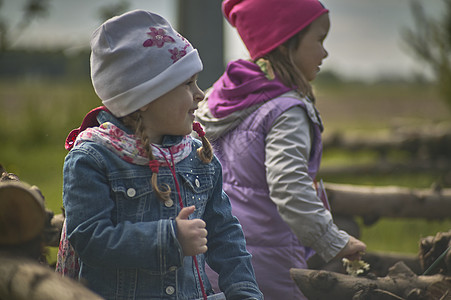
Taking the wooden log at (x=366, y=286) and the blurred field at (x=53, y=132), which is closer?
the wooden log at (x=366, y=286)

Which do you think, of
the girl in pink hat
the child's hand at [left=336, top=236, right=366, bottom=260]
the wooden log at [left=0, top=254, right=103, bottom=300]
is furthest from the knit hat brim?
the child's hand at [left=336, top=236, right=366, bottom=260]

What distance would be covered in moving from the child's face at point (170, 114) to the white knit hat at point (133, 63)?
5 centimetres

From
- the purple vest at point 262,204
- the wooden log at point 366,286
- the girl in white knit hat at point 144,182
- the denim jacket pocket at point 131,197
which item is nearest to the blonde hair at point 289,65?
the purple vest at point 262,204

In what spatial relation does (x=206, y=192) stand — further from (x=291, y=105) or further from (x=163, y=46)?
(x=291, y=105)

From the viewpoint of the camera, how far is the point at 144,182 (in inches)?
73.7

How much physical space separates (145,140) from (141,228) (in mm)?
268

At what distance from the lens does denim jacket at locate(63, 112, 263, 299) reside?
1757 mm

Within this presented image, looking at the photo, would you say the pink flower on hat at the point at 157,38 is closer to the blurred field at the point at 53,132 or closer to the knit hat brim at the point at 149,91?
the knit hat brim at the point at 149,91

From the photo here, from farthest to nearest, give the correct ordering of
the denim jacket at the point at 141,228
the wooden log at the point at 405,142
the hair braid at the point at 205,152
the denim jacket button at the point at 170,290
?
the wooden log at the point at 405,142 → the hair braid at the point at 205,152 → the denim jacket button at the point at 170,290 → the denim jacket at the point at 141,228

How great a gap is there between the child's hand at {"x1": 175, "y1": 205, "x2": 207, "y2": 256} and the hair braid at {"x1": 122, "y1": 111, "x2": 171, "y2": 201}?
94 millimetres

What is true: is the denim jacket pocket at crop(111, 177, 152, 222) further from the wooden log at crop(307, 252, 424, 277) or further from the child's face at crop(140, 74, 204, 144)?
the wooden log at crop(307, 252, 424, 277)

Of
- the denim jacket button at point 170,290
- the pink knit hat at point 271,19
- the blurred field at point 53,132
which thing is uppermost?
the pink knit hat at point 271,19

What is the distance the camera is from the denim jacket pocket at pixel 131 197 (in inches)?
72.3

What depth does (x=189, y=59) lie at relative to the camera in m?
1.96
